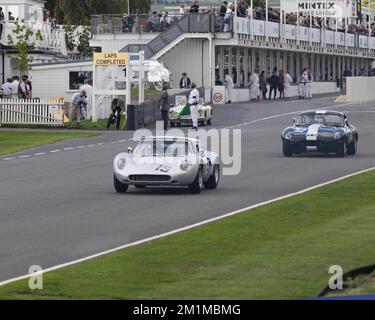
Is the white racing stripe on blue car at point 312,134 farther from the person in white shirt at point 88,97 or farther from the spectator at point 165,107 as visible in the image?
the person in white shirt at point 88,97

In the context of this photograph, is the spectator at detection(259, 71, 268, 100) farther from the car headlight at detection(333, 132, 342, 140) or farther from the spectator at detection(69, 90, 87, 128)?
the car headlight at detection(333, 132, 342, 140)

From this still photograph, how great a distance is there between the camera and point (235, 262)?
16.2 m

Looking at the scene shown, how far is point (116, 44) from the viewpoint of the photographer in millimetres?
71812

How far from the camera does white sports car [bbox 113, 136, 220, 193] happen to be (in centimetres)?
2577

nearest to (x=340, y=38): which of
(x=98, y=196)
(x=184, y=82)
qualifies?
(x=184, y=82)

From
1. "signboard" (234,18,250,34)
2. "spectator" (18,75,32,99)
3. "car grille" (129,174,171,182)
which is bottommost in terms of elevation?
"car grille" (129,174,171,182)

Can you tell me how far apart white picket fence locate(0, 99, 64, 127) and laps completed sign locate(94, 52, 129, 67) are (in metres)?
2.63

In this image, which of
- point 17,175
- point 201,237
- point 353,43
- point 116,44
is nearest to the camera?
point 201,237

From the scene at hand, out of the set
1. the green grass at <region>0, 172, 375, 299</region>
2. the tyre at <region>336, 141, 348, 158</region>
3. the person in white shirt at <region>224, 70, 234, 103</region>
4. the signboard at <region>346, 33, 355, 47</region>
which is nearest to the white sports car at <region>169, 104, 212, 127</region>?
the tyre at <region>336, 141, 348, 158</region>

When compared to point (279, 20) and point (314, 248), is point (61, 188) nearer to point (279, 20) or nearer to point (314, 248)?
point (314, 248)

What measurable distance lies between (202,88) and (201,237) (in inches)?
1864

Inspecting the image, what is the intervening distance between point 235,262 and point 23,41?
46812 mm

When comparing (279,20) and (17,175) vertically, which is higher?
(279,20)

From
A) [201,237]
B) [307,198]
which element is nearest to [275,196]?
[307,198]
